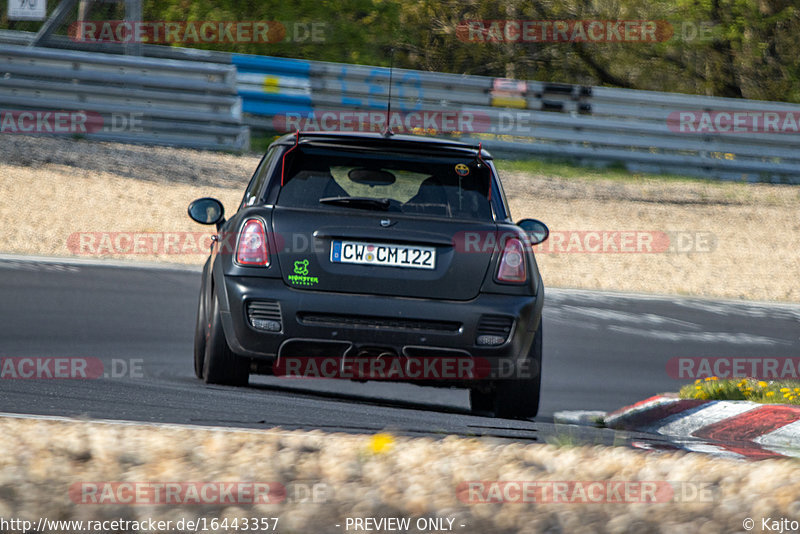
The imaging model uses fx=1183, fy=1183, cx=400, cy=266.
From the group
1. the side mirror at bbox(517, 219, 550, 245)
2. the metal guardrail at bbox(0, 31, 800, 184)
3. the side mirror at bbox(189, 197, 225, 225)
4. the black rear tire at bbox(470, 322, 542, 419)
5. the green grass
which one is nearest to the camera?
the black rear tire at bbox(470, 322, 542, 419)

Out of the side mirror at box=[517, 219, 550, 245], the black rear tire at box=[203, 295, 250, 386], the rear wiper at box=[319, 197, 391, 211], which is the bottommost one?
the black rear tire at box=[203, 295, 250, 386]

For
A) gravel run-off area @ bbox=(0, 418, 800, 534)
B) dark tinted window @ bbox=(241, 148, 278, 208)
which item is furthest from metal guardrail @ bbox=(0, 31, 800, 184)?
gravel run-off area @ bbox=(0, 418, 800, 534)

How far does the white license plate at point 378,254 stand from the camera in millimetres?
5730

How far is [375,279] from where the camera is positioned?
225 inches

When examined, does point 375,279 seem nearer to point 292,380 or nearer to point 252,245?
point 252,245

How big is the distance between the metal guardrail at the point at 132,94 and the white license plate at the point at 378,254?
38.9ft

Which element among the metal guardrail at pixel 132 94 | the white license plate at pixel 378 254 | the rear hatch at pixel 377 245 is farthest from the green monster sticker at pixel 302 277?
the metal guardrail at pixel 132 94

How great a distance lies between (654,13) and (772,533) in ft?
71.1

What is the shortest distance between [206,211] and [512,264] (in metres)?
1.90

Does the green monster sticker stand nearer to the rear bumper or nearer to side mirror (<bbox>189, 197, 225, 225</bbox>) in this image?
the rear bumper

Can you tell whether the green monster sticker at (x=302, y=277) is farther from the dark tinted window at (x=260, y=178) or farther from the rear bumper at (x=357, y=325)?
the dark tinted window at (x=260, y=178)

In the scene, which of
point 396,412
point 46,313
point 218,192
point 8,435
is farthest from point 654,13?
point 8,435

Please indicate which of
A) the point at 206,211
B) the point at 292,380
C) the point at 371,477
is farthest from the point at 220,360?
the point at 371,477

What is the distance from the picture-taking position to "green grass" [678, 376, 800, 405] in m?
6.91
